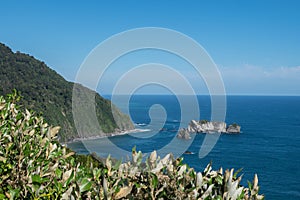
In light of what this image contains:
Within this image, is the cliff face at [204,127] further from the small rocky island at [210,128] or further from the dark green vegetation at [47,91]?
the dark green vegetation at [47,91]

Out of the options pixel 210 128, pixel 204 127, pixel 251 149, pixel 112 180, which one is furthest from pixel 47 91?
pixel 112 180

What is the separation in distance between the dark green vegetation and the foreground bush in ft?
235

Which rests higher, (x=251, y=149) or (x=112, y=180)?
(x=112, y=180)

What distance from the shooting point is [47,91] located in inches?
3216

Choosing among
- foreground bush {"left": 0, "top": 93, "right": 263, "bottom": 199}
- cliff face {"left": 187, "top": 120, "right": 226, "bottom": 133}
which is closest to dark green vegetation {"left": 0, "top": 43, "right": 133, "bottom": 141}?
cliff face {"left": 187, "top": 120, "right": 226, "bottom": 133}

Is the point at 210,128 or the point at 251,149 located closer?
the point at 251,149

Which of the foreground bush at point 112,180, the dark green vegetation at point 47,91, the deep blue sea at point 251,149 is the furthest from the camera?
the dark green vegetation at point 47,91

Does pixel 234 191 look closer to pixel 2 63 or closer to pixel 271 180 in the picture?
pixel 271 180

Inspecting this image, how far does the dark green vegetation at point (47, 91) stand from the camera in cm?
7638

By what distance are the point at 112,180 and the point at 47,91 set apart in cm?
8374

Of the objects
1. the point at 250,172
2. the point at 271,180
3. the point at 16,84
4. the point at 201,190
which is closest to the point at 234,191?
the point at 201,190

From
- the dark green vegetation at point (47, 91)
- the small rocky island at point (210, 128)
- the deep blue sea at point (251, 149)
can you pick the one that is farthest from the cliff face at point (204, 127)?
the dark green vegetation at point (47, 91)

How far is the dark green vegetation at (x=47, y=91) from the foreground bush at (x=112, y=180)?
71.6 m

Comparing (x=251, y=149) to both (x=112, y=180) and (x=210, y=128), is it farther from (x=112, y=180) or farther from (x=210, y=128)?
(x=112, y=180)
